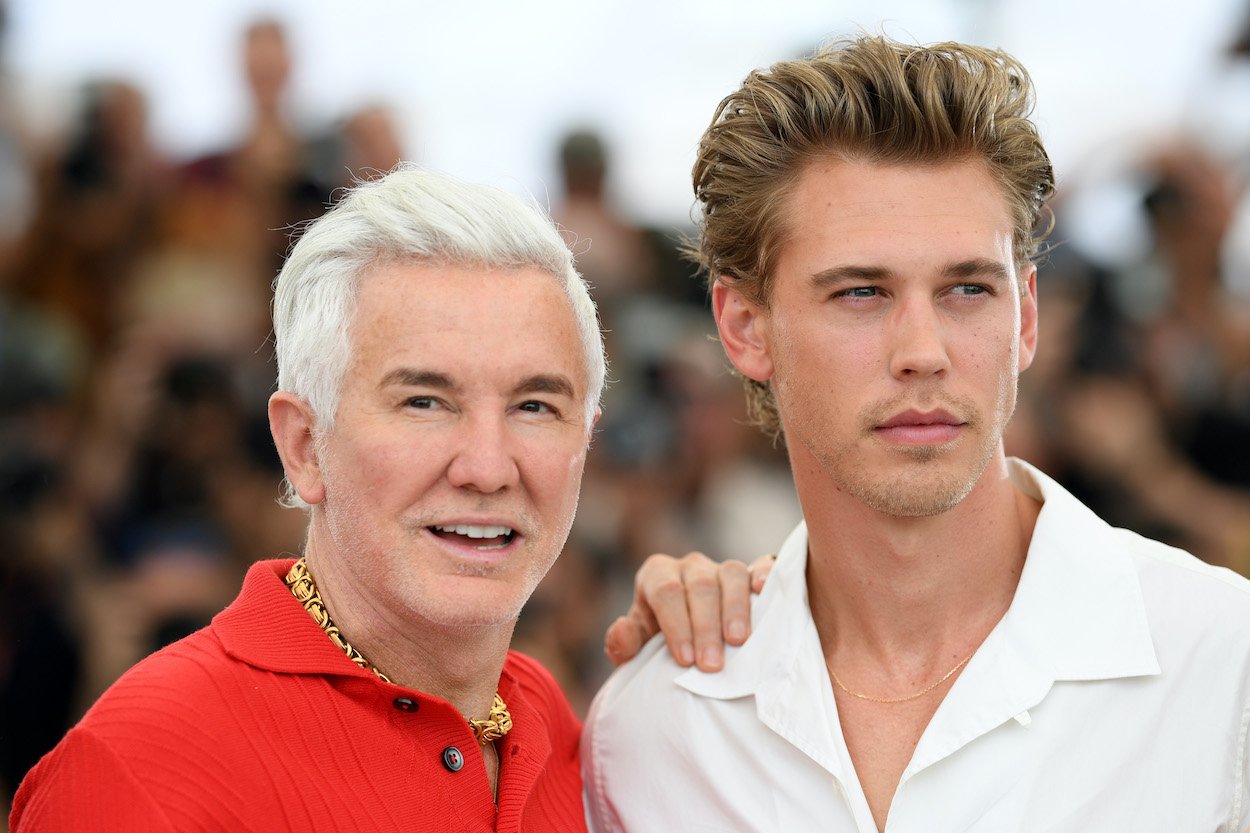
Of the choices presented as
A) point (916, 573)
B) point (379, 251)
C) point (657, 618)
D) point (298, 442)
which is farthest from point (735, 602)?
point (379, 251)

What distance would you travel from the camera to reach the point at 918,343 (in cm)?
298

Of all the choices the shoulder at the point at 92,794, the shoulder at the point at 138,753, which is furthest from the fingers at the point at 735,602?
the shoulder at the point at 92,794

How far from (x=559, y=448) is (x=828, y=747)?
853mm

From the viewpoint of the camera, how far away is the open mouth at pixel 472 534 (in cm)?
274

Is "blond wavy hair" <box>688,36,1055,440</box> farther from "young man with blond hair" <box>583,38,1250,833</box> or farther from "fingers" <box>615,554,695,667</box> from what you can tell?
"fingers" <box>615,554,695,667</box>

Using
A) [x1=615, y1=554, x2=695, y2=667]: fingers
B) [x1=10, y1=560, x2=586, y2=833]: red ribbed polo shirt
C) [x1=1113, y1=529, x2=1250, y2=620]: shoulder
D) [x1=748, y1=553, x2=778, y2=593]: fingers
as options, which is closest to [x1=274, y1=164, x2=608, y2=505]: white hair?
[x1=10, y1=560, x2=586, y2=833]: red ribbed polo shirt

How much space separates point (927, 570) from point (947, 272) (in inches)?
25.8

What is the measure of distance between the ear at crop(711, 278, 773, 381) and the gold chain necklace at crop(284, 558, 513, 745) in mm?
989

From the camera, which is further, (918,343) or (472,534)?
(918,343)

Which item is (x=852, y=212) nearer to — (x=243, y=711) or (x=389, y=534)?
(x=389, y=534)

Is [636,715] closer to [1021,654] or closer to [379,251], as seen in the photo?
[1021,654]

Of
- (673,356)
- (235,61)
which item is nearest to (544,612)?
(673,356)

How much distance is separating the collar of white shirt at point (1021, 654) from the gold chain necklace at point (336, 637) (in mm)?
519

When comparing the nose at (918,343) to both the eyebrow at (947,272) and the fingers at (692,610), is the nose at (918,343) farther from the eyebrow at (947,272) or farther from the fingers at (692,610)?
the fingers at (692,610)
